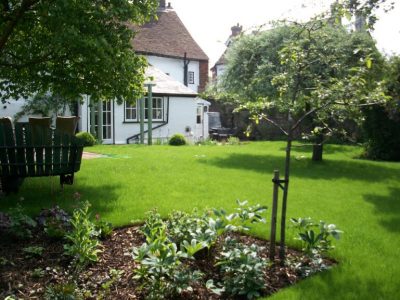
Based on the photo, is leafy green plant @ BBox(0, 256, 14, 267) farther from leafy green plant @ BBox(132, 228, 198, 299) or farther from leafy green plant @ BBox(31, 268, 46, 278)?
leafy green plant @ BBox(132, 228, 198, 299)

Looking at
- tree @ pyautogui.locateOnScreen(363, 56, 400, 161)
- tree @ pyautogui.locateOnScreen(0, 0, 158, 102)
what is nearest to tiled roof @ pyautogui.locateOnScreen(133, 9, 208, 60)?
tree @ pyautogui.locateOnScreen(363, 56, 400, 161)

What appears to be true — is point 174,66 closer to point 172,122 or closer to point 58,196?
point 172,122

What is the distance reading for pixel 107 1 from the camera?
25.9 ft

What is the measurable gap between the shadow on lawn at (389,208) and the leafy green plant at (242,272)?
3.20 m

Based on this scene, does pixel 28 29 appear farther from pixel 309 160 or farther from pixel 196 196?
pixel 309 160

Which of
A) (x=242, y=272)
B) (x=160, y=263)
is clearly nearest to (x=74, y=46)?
(x=160, y=263)

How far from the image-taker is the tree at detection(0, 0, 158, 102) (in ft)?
23.4

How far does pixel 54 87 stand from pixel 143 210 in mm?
4031

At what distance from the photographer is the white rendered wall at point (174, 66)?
115ft

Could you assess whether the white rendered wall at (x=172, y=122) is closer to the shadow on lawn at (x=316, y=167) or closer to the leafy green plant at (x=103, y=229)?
the shadow on lawn at (x=316, y=167)

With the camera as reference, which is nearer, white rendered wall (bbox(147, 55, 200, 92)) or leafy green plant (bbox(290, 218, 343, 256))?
leafy green plant (bbox(290, 218, 343, 256))

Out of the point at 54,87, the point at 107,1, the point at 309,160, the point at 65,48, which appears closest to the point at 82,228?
the point at 65,48

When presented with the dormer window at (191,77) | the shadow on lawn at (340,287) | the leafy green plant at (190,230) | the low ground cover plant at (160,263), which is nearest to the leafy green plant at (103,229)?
the low ground cover plant at (160,263)

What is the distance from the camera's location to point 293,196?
28.5ft
